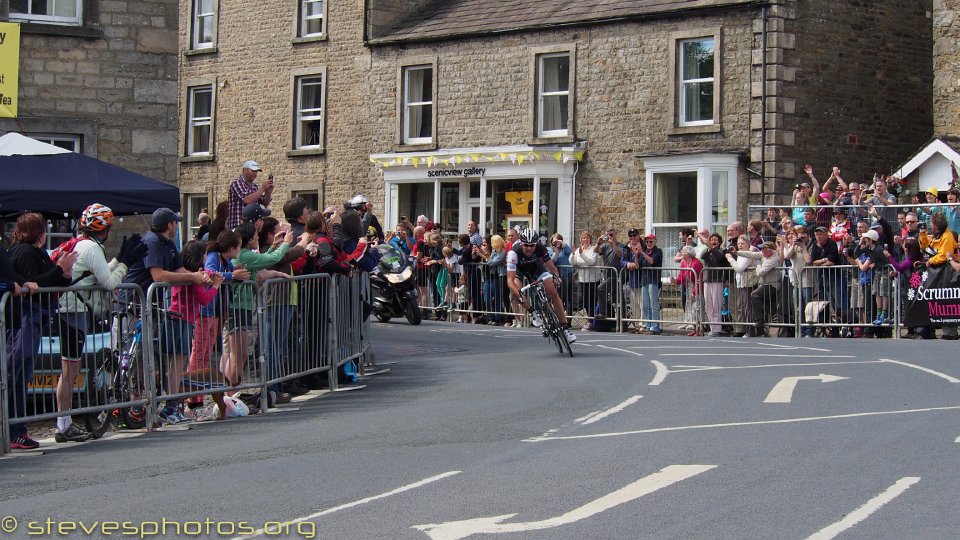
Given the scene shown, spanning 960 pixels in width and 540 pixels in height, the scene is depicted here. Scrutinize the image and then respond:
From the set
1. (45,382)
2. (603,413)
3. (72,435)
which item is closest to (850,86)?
(603,413)

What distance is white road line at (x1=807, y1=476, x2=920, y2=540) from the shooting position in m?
7.59

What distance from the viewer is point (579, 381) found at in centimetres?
1580

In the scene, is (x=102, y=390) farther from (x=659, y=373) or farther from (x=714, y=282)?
(x=714, y=282)

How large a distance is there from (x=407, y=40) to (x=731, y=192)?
10.6 metres

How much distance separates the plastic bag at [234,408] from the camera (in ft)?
44.1

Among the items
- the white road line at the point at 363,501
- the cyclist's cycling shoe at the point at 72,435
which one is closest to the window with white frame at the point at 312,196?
the cyclist's cycling shoe at the point at 72,435

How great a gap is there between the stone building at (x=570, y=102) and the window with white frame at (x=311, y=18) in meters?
0.06

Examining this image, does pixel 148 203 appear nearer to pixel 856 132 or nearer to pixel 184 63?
pixel 856 132

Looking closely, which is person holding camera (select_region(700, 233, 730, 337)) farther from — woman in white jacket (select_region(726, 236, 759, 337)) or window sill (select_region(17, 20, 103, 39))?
window sill (select_region(17, 20, 103, 39))

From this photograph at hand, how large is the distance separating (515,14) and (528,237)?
17472mm

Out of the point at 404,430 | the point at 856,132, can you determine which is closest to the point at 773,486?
the point at 404,430

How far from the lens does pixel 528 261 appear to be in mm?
19484

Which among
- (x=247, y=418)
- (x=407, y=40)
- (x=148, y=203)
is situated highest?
(x=407, y=40)

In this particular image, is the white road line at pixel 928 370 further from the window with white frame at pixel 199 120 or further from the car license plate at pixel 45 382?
the window with white frame at pixel 199 120
